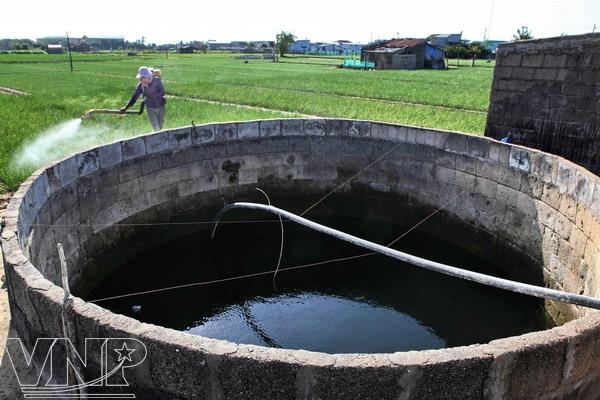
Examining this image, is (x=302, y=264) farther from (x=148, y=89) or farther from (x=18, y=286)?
(x=18, y=286)

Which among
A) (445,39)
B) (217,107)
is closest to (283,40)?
(445,39)

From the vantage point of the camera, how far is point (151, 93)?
1018 cm

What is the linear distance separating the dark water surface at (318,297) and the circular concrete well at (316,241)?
0.08 meters

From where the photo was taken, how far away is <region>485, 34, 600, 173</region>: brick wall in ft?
28.6

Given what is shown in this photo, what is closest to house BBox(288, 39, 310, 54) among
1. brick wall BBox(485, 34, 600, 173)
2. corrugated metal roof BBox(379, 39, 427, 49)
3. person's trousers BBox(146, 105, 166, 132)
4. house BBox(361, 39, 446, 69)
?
corrugated metal roof BBox(379, 39, 427, 49)

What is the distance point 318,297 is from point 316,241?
6.45 ft

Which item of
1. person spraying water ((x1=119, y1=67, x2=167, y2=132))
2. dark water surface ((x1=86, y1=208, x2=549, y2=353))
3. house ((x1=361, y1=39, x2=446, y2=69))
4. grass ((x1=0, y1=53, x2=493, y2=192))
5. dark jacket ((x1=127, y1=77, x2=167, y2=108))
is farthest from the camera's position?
house ((x1=361, y1=39, x2=446, y2=69))

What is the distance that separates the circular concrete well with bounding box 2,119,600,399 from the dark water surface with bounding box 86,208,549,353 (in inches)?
3.1

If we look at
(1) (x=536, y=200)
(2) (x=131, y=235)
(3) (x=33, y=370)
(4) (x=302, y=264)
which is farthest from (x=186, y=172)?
(1) (x=536, y=200)

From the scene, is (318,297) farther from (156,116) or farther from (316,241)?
(156,116)

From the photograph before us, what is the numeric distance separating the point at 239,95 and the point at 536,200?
16099 mm

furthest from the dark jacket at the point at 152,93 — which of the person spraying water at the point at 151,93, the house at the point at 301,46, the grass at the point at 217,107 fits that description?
the house at the point at 301,46

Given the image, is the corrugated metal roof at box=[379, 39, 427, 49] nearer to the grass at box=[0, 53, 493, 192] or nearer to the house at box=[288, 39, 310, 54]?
the grass at box=[0, 53, 493, 192]

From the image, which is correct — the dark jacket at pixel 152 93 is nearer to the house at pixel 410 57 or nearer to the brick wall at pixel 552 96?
the brick wall at pixel 552 96
